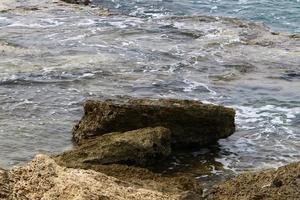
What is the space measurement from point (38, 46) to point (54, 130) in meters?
7.99

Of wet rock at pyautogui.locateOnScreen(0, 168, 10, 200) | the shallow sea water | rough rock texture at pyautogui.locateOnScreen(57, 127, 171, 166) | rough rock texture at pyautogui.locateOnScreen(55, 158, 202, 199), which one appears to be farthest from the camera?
the shallow sea water

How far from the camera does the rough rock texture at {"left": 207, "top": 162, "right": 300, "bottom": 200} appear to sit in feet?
20.6

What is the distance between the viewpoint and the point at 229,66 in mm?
18125

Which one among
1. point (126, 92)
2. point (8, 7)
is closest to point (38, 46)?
point (126, 92)

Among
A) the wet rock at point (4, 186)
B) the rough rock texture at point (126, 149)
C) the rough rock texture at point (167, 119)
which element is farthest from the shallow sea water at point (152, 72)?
the wet rock at point (4, 186)

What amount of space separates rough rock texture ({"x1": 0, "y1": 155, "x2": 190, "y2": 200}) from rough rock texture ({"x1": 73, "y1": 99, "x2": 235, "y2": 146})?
4848 mm

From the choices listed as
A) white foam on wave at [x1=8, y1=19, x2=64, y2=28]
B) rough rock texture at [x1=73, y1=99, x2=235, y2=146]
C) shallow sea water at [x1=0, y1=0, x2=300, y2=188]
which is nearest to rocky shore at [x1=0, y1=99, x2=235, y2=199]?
rough rock texture at [x1=73, y1=99, x2=235, y2=146]

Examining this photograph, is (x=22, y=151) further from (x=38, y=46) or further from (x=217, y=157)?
(x=38, y=46)

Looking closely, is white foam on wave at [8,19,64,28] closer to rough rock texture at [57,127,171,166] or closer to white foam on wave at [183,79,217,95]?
white foam on wave at [183,79,217,95]

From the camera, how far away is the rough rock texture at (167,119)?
11.0 m

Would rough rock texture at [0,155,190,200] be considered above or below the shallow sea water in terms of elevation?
above

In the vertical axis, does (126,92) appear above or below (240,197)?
below

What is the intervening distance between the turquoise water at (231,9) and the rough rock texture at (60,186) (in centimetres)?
2061

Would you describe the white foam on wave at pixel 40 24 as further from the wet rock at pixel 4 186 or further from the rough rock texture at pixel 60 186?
the wet rock at pixel 4 186
